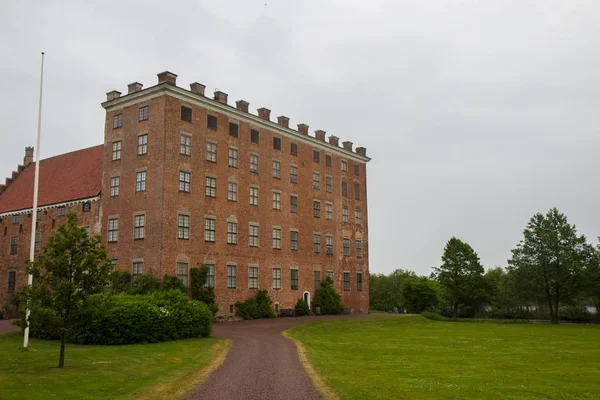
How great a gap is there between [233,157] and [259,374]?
29083 millimetres

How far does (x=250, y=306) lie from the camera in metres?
44.4

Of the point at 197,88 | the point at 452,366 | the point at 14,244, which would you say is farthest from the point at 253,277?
the point at 452,366

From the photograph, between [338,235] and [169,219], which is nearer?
[169,219]

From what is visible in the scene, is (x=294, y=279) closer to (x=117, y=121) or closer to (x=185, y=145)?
(x=185, y=145)

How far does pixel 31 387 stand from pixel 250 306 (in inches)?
1159

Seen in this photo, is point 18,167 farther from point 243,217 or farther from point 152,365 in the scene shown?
point 152,365

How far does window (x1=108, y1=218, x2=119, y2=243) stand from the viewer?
41.2 metres

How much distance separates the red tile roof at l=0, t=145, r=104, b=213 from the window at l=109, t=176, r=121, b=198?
1.59 metres

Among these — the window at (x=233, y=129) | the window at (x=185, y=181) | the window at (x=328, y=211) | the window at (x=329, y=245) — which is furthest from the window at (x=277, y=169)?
the window at (x=185, y=181)

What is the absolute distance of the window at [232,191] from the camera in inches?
1766

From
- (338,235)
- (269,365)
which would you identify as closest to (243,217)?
(338,235)

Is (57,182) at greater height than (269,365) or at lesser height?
greater

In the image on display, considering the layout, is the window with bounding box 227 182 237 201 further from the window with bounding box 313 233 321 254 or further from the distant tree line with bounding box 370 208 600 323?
the distant tree line with bounding box 370 208 600 323

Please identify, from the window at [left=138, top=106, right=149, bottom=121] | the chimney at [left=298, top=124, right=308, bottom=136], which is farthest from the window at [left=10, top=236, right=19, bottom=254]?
the chimney at [left=298, top=124, right=308, bottom=136]
